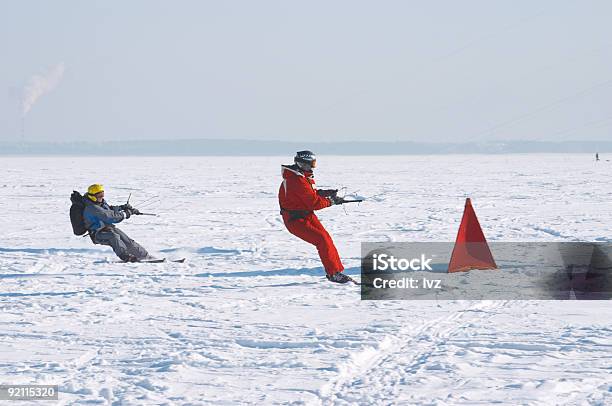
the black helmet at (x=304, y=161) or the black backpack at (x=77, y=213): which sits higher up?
the black helmet at (x=304, y=161)

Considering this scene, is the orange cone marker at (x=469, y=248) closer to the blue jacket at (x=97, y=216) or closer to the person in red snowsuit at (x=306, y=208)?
the person in red snowsuit at (x=306, y=208)

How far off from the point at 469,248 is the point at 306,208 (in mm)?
1842

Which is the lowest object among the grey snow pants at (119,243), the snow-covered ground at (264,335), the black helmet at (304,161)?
the snow-covered ground at (264,335)

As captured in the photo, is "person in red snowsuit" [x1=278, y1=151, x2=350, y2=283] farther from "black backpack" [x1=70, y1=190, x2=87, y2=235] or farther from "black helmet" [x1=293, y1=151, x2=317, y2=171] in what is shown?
"black backpack" [x1=70, y1=190, x2=87, y2=235]

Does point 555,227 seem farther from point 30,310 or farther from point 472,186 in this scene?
point 472,186

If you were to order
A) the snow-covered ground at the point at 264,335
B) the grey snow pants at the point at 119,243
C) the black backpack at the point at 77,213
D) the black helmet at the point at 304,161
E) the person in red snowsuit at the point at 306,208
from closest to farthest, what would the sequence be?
the snow-covered ground at the point at 264,335
the person in red snowsuit at the point at 306,208
the black helmet at the point at 304,161
the black backpack at the point at 77,213
the grey snow pants at the point at 119,243

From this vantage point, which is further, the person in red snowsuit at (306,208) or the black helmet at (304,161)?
the black helmet at (304,161)

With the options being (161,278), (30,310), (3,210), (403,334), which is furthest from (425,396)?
(3,210)

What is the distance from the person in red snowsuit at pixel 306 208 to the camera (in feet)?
28.2

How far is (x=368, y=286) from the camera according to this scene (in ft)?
27.5

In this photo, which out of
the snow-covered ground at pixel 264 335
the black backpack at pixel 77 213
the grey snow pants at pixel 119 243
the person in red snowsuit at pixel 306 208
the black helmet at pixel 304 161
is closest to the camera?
the snow-covered ground at pixel 264 335

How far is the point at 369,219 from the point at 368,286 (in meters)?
7.83

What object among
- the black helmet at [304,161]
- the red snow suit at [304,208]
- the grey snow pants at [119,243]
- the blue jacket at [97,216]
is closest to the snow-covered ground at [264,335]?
the grey snow pants at [119,243]

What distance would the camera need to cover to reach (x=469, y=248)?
29.7 feet
